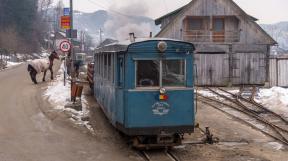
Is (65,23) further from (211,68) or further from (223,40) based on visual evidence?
(223,40)

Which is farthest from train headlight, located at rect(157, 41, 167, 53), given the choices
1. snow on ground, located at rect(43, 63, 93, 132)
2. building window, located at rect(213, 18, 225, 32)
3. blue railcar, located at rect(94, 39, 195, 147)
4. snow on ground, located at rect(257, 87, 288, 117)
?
building window, located at rect(213, 18, 225, 32)

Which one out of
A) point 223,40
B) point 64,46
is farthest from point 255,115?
point 223,40

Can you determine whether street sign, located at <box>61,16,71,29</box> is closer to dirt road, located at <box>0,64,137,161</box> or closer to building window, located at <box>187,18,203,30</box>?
Result: dirt road, located at <box>0,64,137,161</box>

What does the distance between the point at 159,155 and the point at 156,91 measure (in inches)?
58.2

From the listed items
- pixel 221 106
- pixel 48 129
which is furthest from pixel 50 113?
pixel 221 106

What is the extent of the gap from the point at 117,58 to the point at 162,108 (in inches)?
70.1

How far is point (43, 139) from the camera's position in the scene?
12922 millimetres

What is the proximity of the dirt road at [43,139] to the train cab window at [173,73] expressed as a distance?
1.96 m

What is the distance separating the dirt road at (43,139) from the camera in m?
11.2

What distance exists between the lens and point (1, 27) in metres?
73.1

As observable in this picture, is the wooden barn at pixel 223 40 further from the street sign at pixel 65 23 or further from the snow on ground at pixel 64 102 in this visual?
the snow on ground at pixel 64 102

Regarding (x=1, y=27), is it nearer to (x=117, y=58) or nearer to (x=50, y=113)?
(x=50, y=113)

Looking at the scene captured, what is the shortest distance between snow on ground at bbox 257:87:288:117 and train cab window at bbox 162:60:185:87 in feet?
29.5

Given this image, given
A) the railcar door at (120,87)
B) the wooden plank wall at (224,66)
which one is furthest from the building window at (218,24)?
the railcar door at (120,87)
